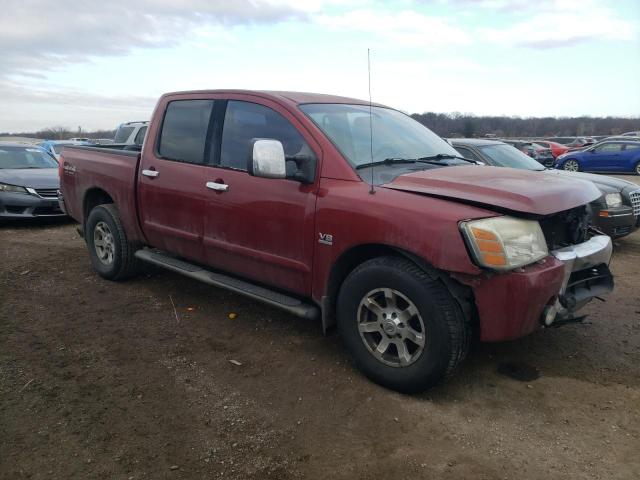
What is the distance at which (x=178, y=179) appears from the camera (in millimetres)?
4461

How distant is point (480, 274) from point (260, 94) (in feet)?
7.22

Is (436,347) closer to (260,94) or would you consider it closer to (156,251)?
(260,94)

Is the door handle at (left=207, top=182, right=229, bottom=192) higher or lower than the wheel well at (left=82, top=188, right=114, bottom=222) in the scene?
higher

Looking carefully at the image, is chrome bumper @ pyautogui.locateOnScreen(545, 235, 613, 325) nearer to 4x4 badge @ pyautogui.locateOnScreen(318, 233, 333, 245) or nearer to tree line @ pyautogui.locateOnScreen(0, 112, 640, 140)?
4x4 badge @ pyautogui.locateOnScreen(318, 233, 333, 245)

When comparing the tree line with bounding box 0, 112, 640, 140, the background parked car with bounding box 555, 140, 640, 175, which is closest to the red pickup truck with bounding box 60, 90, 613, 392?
the background parked car with bounding box 555, 140, 640, 175

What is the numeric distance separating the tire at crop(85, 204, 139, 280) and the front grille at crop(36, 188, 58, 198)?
13.1ft

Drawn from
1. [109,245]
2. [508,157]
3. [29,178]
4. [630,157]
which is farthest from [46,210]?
[630,157]

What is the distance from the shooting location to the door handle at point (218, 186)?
159 inches

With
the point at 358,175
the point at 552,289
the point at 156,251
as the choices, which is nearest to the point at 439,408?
the point at 552,289

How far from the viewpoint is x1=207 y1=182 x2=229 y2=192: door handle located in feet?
13.3

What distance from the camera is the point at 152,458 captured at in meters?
2.67

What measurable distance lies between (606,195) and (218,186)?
5.15 m

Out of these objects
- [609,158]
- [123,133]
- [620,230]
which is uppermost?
[123,133]

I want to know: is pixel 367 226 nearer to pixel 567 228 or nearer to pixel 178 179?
pixel 567 228
